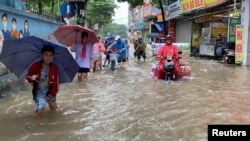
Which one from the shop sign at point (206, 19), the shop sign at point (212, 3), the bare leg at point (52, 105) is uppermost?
the shop sign at point (212, 3)

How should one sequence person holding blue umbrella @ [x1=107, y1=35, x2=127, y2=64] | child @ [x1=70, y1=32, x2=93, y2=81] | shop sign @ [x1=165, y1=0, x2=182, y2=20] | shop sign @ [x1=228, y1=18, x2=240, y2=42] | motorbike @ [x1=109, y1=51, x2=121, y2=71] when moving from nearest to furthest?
child @ [x1=70, y1=32, x2=93, y2=81]
motorbike @ [x1=109, y1=51, x2=121, y2=71]
person holding blue umbrella @ [x1=107, y1=35, x2=127, y2=64]
shop sign @ [x1=228, y1=18, x2=240, y2=42]
shop sign @ [x1=165, y1=0, x2=182, y2=20]

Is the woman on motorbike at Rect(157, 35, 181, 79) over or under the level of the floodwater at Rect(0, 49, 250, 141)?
over

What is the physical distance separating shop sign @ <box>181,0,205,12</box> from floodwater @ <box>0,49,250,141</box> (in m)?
13.0

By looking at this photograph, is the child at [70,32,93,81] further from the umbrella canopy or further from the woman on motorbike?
the woman on motorbike

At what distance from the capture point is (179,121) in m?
6.40

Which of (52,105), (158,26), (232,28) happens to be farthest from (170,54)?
(158,26)

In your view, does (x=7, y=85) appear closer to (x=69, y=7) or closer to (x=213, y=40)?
(x=69, y=7)

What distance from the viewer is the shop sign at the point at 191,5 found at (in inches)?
915

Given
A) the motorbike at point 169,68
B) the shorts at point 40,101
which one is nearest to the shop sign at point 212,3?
the motorbike at point 169,68

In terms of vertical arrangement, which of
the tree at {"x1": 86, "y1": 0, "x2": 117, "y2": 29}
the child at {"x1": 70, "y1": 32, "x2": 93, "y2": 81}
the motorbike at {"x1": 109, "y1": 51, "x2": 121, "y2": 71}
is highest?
the tree at {"x1": 86, "y1": 0, "x2": 117, "y2": 29}

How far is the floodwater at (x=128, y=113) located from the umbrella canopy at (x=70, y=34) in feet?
4.18

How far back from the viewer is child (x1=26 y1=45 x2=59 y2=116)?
6238 mm

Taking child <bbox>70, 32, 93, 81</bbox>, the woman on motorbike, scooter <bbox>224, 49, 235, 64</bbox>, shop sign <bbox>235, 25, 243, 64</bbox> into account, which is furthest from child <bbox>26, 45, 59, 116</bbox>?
scooter <bbox>224, 49, 235, 64</bbox>

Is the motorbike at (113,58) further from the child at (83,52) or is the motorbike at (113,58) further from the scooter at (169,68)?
the child at (83,52)
